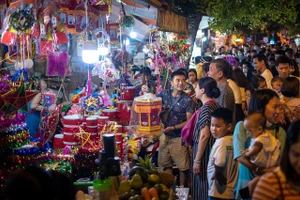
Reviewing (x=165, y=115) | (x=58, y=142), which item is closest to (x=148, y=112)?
(x=165, y=115)

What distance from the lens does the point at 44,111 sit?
6.35 metres

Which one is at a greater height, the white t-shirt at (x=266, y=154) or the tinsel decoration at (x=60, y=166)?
the white t-shirt at (x=266, y=154)

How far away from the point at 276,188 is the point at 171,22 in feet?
26.6

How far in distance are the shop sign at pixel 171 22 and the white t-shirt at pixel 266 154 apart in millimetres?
5626

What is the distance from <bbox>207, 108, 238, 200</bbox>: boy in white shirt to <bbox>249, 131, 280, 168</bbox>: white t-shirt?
0.73 m

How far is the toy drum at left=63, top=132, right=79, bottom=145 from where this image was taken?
5988mm

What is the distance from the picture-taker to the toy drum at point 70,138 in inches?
236

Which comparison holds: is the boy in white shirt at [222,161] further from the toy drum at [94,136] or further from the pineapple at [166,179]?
the toy drum at [94,136]

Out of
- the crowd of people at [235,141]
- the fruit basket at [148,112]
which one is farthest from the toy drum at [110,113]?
the crowd of people at [235,141]

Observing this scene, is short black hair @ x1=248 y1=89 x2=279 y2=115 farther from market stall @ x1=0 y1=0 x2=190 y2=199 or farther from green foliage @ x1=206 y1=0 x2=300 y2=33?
green foliage @ x1=206 y1=0 x2=300 y2=33

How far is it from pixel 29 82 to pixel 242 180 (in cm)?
275

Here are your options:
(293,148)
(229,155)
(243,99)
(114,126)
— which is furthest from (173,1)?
(293,148)

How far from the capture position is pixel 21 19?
503 cm

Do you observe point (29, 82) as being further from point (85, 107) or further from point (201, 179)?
point (201, 179)
